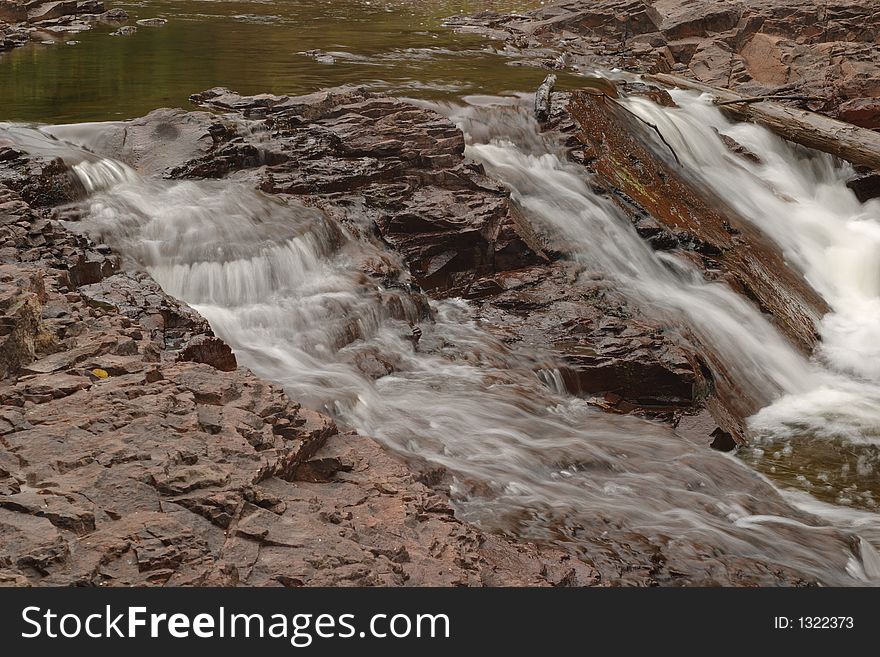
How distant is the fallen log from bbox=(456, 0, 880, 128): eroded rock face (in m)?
1.12

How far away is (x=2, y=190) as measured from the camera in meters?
9.49

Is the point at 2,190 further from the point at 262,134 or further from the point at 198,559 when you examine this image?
the point at 198,559

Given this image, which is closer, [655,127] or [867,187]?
[655,127]

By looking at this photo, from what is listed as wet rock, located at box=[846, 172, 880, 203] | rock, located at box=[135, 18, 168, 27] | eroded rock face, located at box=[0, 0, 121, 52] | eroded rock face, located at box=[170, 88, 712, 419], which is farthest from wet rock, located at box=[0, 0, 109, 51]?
wet rock, located at box=[846, 172, 880, 203]

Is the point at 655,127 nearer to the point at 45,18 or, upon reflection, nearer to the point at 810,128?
the point at 810,128

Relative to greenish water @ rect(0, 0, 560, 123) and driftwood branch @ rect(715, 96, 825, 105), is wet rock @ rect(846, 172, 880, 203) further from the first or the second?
greenish water @ rect(0, 0, 560, 123)

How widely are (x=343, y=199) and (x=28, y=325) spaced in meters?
5.62

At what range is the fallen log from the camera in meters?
16.4

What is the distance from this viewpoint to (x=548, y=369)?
992 cm

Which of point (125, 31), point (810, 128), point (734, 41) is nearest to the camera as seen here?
point (810, 128)

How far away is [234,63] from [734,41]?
1268 cm

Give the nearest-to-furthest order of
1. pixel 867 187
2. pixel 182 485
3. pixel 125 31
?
pixel 182 485, pixel 867 187, pixel 125 31

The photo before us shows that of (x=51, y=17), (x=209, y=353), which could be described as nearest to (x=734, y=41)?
(x=51, y=17)

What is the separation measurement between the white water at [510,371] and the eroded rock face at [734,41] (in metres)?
8.90
